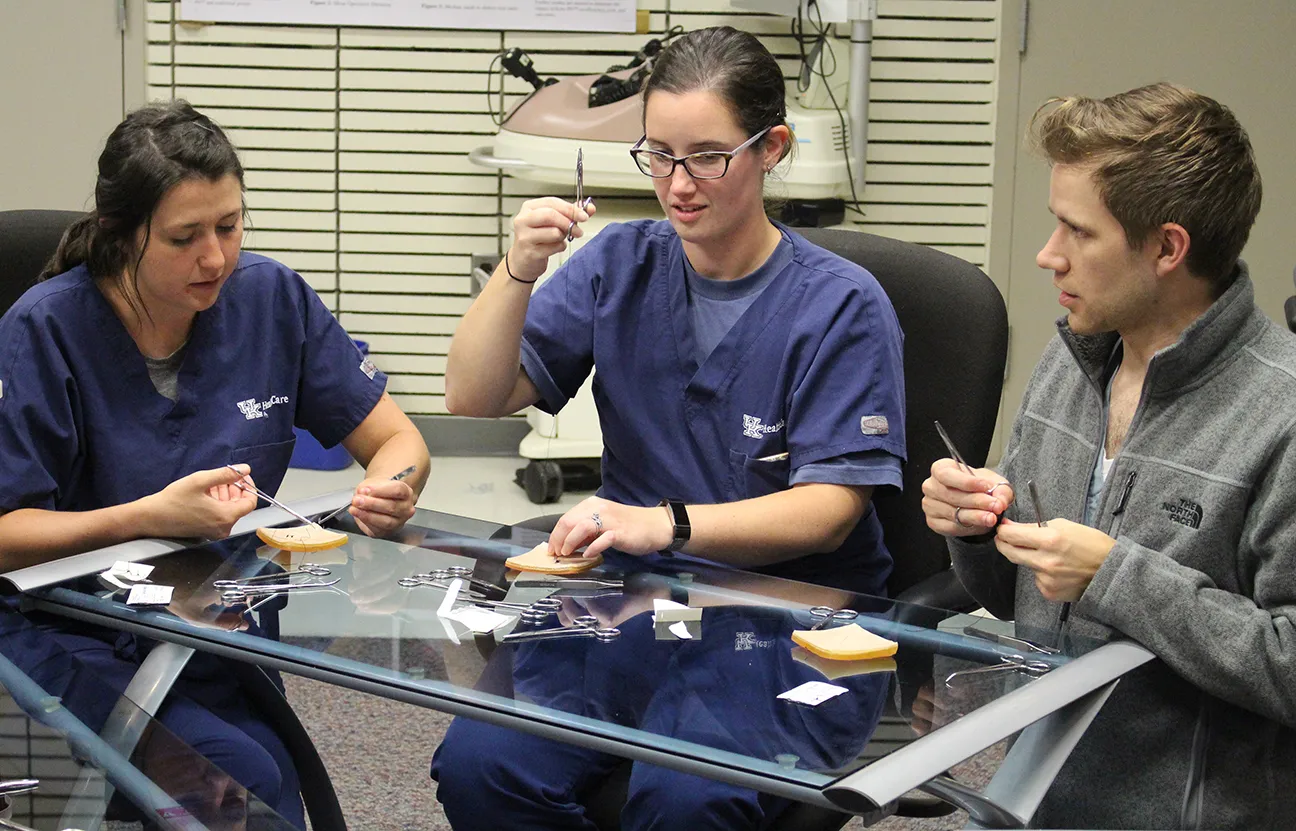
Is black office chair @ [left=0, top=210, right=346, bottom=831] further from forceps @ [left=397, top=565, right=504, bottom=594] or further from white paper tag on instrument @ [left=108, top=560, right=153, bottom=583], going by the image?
forceps @ [left=397, top=565, right=504, bottom=594]

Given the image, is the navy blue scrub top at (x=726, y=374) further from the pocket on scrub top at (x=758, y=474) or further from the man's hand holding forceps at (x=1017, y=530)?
the man's hand holding forceps at (x=1017, y=530)

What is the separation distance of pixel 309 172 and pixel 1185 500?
3761mm

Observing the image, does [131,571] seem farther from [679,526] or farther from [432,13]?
[432,13]

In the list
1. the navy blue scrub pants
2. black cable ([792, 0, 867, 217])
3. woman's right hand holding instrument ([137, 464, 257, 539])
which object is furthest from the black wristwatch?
black cable ([792, 0, 867, 217])

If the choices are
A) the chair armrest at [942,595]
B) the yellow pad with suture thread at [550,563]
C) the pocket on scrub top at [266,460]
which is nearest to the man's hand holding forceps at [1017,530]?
the chair armrest at [942,595]

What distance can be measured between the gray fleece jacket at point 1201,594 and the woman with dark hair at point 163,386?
97 centimetres

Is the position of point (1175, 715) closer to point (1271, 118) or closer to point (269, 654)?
point (269, 654)

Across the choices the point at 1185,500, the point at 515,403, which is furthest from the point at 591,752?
the point at 1185,500

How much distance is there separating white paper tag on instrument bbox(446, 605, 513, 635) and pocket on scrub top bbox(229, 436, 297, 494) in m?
0.63

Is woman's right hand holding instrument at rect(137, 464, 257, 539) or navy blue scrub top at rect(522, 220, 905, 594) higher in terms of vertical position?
navy blue scrub top at rect(522, 220, 905, 594)

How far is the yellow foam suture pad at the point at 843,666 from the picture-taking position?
4.83 feet

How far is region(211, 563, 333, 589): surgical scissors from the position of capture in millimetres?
1728

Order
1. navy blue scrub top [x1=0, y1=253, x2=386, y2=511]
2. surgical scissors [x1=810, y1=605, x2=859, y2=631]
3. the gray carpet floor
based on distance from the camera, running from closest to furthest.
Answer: surgical scissors [x1=810, y1=605, x2=859, y2=631] < navy blue scrub top [x1=0, y1=253, x2=386, y2=511] < the gray carpet floor

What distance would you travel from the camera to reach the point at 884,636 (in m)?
1.57
